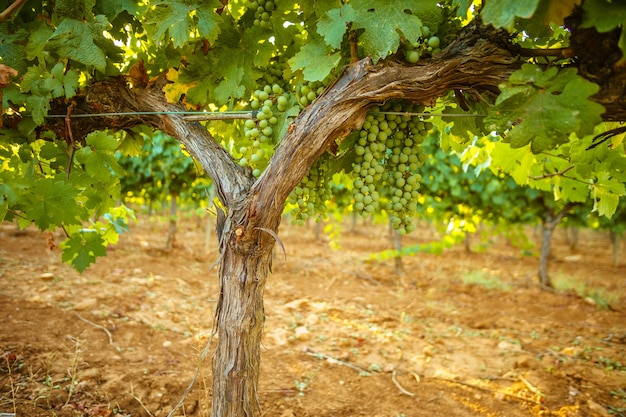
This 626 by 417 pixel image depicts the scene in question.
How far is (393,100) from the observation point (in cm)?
174

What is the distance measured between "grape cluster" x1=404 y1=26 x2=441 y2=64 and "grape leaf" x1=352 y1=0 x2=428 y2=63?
107 millimetres

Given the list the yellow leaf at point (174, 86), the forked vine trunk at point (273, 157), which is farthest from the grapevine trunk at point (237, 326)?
the yellow leaf at point (174, 86)

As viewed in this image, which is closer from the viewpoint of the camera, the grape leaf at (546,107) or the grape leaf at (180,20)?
the grape leaf at (546,107)

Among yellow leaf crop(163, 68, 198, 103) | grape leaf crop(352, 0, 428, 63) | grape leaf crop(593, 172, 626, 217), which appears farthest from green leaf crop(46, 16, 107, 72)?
grape leaf crop(593, 172, 626, 217)

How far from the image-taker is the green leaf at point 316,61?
1.53m

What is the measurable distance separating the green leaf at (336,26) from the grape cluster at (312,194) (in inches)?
22.7

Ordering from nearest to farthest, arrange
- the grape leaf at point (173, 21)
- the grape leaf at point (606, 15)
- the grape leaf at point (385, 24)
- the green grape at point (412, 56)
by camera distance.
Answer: the grape leaf at point (606, 15) → the grape leaf at point (385, 24) → the green grape at point (412, 56) → the grape leaf at point (173, 21)

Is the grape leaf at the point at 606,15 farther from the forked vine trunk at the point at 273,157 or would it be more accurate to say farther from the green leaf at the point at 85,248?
the green leaf at the point at 85,248

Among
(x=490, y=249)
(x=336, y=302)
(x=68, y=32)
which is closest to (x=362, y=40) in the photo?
(x=68, y=32)

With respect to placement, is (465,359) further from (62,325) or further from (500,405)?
(62,325)

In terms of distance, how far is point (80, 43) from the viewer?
1707mm

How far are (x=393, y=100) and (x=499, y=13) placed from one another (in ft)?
2.09

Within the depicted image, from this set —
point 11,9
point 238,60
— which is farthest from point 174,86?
point 11,9

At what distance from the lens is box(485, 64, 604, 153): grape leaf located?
118 centimetres
